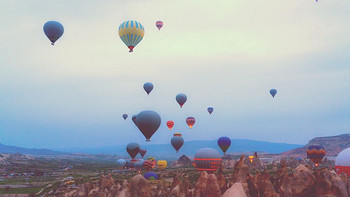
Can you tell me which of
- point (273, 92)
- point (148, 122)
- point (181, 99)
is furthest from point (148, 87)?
point (273, 92)

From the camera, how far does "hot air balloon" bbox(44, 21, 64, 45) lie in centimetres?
5159

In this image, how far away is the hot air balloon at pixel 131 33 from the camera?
1928 inches

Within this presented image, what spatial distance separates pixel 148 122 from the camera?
4584 centimetres

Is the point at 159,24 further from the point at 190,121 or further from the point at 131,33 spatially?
the point at 190,121

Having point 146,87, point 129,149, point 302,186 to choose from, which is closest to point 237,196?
point 302,186

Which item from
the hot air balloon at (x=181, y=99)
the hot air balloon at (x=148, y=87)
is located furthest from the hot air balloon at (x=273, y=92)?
the hot air balloon at (x=148, y=87)

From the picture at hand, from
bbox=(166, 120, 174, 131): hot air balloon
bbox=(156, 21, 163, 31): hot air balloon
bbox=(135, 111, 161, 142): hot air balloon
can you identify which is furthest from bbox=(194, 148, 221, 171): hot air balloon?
bbox=(166, 120, 174, 131): hot air balloon

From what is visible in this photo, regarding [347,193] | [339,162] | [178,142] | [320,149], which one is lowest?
[347,193]

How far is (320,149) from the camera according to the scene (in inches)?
2330

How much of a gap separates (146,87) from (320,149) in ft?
114

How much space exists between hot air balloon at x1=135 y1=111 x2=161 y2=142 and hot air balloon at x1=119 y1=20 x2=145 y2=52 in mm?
10695

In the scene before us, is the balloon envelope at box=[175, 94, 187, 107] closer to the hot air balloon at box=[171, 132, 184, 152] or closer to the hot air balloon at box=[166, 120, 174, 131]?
the hot air balloon at box=[171, 132, 184, 152]

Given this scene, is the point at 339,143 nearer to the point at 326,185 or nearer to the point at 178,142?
the point at 178,142

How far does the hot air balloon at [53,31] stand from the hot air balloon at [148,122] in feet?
61.6
